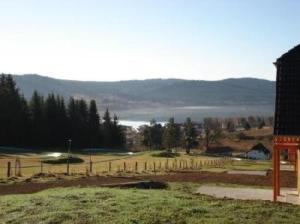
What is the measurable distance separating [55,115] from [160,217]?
280ft

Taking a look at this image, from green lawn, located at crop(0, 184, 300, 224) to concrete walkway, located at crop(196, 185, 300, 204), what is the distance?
14.6 ft

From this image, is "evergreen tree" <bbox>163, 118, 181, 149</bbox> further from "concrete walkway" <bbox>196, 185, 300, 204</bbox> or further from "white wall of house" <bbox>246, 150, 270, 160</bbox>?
"concrete walkway" <bbox>196, 185, 300, 204</bbox>

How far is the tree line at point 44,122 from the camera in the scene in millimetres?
92938

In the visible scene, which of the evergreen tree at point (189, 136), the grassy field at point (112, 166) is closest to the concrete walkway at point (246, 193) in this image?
the grassy field at point (112, 166)

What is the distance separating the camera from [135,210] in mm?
17359

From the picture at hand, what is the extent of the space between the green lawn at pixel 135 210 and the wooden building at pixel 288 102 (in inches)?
174

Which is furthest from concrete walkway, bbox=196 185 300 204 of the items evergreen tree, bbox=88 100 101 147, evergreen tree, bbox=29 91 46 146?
evergreen tree, bbox=88 100 101 147

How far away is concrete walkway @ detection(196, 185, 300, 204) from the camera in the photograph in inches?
937

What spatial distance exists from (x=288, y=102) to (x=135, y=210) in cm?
928

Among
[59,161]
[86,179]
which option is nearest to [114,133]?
[59,161]

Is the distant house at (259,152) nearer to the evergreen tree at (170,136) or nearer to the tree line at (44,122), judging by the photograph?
the evergreen tree at (170,136)

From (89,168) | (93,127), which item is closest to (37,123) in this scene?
(93,127)

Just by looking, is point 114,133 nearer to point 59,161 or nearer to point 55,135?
point 55,135

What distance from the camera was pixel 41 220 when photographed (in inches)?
653
